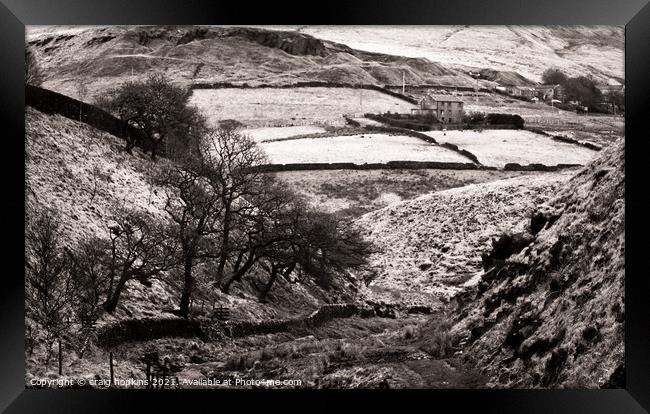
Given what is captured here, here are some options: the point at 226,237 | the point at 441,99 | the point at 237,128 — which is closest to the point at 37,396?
the point at 226,237

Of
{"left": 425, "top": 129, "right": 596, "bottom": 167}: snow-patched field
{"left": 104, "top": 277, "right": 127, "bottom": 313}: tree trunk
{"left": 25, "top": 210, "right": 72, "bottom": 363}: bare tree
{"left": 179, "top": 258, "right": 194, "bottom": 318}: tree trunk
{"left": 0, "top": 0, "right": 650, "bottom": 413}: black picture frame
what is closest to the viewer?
{"left": 0, "top": 0, "right": 650, "bottom": 413}: black picture frame

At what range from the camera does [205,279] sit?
41.5ft

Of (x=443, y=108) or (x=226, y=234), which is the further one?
(x=443, y=108)

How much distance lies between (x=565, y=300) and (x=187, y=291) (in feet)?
15.5

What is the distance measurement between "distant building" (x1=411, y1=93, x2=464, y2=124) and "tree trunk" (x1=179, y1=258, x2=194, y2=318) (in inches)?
141

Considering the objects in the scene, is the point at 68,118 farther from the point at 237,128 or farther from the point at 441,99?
the point at 441,99

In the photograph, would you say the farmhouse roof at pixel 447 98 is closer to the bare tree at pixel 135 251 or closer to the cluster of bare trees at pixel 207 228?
the cluster of bare trees at pixel 207 228

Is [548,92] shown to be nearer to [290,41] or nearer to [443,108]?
[443,108]

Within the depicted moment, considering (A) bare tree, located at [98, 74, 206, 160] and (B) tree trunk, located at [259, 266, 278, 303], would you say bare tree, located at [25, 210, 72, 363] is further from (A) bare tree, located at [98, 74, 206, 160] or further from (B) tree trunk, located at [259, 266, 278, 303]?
(B) tree trunk, located at [259, 266, 278, 303]

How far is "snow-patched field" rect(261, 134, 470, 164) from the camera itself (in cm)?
1270

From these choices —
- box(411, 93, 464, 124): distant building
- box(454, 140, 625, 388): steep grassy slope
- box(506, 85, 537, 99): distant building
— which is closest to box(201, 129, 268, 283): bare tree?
box(411, 93, 464, 124): distant building

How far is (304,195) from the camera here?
12.7 meters
